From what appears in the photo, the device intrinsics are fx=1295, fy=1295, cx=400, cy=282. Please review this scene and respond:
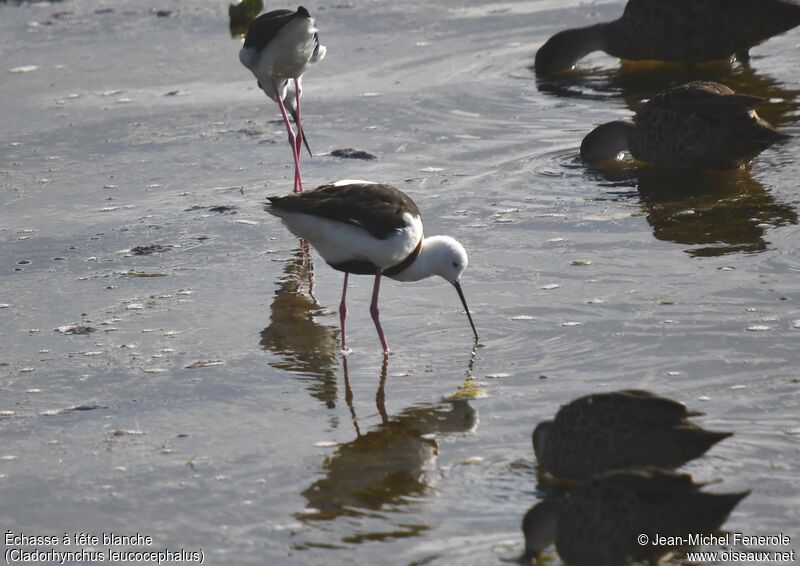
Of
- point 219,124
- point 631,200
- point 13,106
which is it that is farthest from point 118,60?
point 631,200

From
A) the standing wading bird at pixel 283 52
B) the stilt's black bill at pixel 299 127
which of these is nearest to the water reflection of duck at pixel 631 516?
the standing wading bird at pixel 283 52

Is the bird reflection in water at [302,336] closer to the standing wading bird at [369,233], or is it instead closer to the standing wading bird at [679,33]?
the standing wading bird at [369,233]

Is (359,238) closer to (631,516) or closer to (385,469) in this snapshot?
(385,469)

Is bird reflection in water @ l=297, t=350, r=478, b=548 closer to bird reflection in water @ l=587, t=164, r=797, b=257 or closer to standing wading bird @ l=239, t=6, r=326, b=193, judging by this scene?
bird reflection in water @ l=587, t=164, r=797, b=257


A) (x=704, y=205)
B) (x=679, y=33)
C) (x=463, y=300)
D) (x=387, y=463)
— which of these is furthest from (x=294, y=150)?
(x=387, y=463)

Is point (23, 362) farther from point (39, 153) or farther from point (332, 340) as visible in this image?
point (39, 153)

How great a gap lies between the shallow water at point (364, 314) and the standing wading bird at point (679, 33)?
273mm

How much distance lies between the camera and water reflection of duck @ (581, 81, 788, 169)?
30.3 feet

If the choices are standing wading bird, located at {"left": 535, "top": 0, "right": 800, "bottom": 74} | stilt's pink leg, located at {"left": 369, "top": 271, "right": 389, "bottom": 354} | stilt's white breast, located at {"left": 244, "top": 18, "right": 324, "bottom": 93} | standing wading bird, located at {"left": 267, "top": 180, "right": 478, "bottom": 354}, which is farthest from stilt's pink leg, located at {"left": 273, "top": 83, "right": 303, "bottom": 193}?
standing wading bird, located at {"left": 535, "top": 0, "right": 800, "bottom": 74}

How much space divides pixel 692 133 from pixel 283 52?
3472 mm

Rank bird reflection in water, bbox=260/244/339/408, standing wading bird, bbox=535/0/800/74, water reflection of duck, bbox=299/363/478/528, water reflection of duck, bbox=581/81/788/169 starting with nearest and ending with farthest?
water reflection of duck, bbox=299/363/478/528 < bird reflection in water, bbox=260/244/339/408 < water reflection of duck, bbox=581/81/788/169 < standing wading bird, bbox=535/0/800/74

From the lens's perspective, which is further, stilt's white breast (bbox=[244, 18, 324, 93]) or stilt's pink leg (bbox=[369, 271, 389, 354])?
stilt's white breast (bbox=[244, 18, 324, 93])

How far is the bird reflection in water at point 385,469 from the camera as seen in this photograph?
505cm

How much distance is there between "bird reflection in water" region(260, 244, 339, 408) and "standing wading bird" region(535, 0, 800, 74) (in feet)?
18.0
